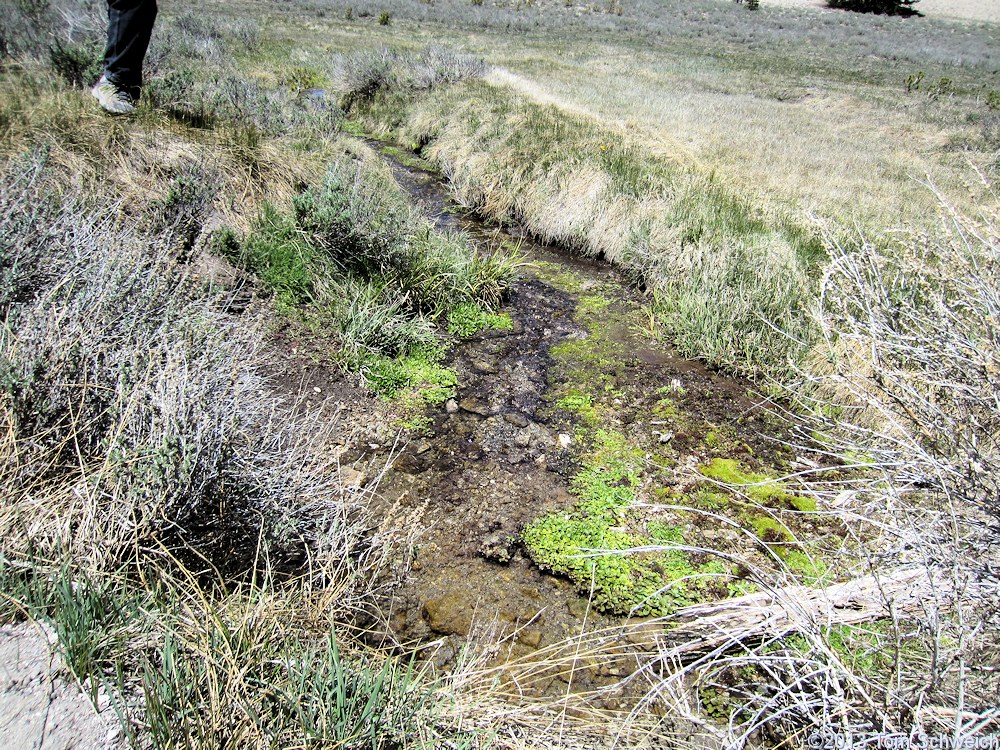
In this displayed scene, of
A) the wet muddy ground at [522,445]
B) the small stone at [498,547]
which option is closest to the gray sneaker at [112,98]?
the wet muddy ground at [522,445]

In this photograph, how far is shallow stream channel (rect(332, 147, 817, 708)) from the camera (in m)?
2.78

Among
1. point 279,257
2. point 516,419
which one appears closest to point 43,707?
point 516,419

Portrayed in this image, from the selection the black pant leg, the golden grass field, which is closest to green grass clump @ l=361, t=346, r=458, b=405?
the black pant leg

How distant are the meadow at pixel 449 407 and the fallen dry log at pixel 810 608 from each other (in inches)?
0.9

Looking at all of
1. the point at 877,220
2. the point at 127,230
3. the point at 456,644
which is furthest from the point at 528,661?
the point at 877,220

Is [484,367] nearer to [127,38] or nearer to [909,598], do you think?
[909,598]

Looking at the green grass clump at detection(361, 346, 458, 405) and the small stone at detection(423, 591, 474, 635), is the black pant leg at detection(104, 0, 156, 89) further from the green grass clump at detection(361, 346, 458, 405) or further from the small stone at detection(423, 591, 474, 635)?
the small stone at detection(423, 591, 474, 635)

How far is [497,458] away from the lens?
12.6 ft

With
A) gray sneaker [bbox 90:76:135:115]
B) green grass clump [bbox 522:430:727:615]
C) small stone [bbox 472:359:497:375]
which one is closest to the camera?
green grass clump [bbox 522:430:727:615]

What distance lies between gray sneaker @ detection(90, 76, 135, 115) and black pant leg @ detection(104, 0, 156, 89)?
6 cm

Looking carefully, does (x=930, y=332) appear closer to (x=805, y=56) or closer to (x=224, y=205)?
(x=224, y=205)

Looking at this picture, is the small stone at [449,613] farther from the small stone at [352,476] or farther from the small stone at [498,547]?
the small stone at [352,476]

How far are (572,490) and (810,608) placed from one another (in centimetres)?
162

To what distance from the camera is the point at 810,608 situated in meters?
2.16
